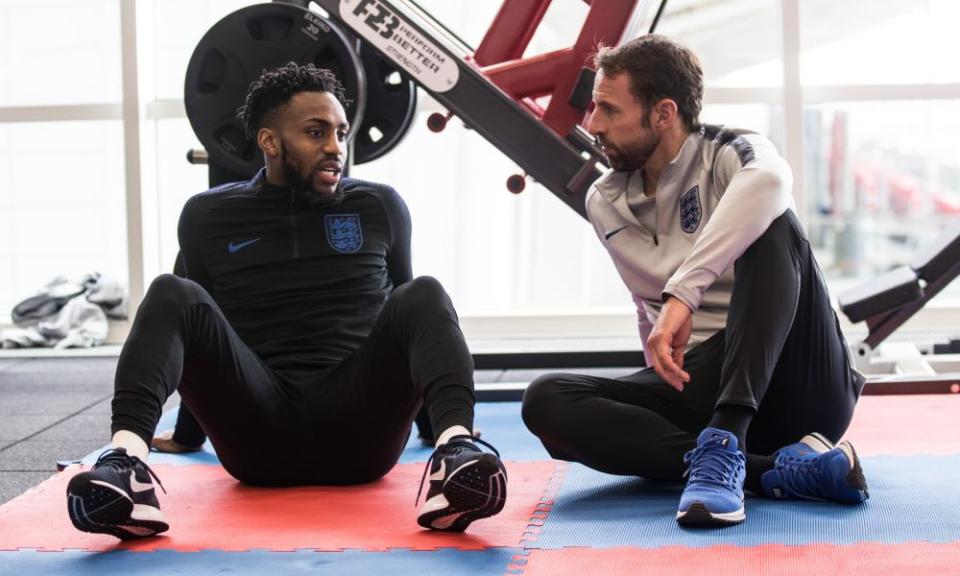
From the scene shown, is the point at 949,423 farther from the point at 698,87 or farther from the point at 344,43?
the point at 344,43

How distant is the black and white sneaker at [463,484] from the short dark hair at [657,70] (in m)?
0.81

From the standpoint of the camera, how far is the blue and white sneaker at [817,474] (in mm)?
2039

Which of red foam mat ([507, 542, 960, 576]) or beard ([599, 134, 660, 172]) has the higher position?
beard ([599, 134, 660, 172])

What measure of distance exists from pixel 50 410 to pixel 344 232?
1836 millimetres

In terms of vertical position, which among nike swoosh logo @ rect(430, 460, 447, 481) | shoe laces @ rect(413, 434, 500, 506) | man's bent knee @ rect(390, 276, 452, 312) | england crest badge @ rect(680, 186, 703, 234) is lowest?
nike swoosh logo @ rect(430, 460, 447, 481)

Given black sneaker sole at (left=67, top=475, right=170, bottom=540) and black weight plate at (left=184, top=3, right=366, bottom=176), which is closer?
black sneaker sole at (left=67, top=475, right=170, bottom=540)

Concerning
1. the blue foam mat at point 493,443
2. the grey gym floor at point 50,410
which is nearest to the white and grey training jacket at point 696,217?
the blue foam mat at point 493,443

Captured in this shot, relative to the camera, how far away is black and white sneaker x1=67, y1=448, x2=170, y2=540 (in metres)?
1.82

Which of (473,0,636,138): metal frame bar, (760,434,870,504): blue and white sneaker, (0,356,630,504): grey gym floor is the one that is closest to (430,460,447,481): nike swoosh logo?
(760,434,870,504): blue and white sneaker

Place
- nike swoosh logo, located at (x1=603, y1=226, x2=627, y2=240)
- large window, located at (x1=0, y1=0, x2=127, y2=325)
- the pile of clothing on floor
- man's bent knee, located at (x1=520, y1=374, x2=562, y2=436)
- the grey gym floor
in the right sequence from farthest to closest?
large window, located at (x1=0, y1=0, x2=127, y2=325)
the pile of clothing on floor
the grey gym floor
nike swoosh logo, located at (x1=603, y1=226, x2=627, y2=240)
man's bent knee, located at (x1=520, y1=374, x2=562, y2=436)

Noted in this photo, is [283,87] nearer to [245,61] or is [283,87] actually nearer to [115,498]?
[245,61]

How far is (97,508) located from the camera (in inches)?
72.5

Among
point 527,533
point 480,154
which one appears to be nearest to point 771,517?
point 527,533

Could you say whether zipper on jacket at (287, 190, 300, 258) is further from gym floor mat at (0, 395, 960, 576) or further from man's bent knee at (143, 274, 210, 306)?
gym floor mat at (0, 395, 960, 576)
